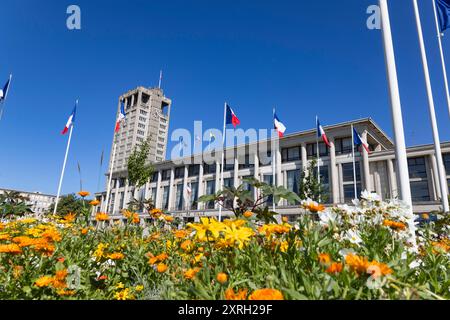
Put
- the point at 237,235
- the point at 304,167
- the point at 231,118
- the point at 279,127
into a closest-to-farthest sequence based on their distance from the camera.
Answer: the point at 237,235, the point at 231,118, the point at 279,127, the point at 304,167

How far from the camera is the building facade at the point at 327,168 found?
2605cm

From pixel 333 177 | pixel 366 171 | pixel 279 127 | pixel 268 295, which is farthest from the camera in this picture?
pixel 333 177

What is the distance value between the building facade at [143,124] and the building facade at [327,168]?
167 ft

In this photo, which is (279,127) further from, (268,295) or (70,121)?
(268,295)

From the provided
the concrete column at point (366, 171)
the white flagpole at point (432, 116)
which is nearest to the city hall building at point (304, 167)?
the concrete column at point (366, 171)

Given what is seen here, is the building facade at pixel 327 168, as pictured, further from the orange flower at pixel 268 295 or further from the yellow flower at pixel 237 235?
the orange flower at pixel 268 295

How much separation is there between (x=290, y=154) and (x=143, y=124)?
Result: 239 ft

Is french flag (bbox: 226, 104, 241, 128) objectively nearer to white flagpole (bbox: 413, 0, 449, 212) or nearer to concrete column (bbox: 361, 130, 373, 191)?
white flagpole (bbox: 413, 0, 449, 212)

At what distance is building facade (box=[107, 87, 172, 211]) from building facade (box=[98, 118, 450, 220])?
51.0 metres

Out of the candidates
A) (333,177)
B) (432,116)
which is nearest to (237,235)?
A: (432,116)

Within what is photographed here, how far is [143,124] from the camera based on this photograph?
94562 millimetres

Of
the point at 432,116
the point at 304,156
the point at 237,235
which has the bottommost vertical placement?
the point at 237,235
